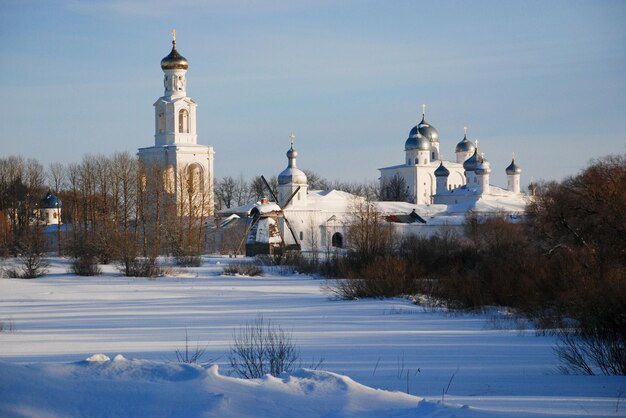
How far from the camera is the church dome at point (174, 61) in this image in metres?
51.0

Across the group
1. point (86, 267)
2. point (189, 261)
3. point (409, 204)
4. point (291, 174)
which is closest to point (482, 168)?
point (409, 204)

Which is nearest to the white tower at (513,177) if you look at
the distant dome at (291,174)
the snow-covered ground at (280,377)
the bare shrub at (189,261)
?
the distant dome at (291,174)

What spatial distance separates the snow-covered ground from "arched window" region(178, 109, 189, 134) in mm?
26417

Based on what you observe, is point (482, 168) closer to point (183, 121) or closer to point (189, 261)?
point (183, 121)

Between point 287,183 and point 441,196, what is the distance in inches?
856

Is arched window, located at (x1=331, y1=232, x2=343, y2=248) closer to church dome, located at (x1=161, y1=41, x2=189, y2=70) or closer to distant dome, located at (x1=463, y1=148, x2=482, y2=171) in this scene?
church dome, located at (x1=161, y1=41, x2=189, y2=70)

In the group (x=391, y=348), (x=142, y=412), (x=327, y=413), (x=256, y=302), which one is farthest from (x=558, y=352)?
(x=256, y=302)

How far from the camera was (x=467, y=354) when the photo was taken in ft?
38.1

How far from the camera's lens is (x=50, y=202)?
62844 millimetres

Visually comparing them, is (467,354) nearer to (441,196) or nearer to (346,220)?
(346,220)

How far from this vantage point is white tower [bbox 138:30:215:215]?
50.2 meters

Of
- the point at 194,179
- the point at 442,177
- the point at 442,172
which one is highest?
the point at 442,172

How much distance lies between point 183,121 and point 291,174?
683 centimetres

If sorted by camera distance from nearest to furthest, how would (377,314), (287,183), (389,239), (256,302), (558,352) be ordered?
(558,352)
(377,314)
(256,302)
(389,239)
(287,183)
